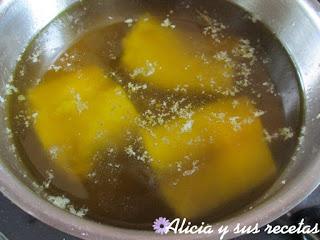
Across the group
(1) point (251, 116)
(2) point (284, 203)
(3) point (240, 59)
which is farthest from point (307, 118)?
(2) point (284, 203)

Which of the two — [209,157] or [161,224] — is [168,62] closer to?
[209,157]

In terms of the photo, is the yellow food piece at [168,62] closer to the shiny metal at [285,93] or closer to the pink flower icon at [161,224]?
the shiny metal at [285,93]

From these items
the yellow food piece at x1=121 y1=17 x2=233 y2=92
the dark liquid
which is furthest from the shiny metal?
the yellow food piece at x1=121 y1=17 x2=233 y2=92

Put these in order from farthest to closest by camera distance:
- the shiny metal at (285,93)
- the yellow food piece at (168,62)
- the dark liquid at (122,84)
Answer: the yellow food piece at (168,62) → the dark liquid at (122,84) → the shiny metal at (285,93)

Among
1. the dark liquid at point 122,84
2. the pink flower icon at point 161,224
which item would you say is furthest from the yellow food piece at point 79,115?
the pink flower icon at point 161,224

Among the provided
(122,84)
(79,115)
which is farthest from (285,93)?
(79,115)

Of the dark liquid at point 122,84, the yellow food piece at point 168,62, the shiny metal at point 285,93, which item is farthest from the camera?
the yellow food piece at point 168,62
